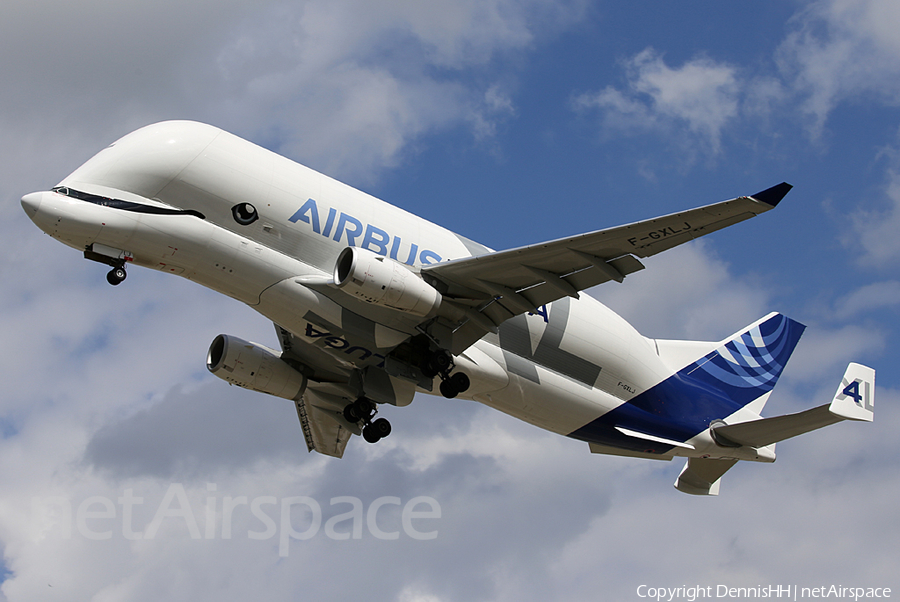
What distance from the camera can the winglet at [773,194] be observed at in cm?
1758

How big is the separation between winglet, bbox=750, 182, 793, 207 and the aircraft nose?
16.4m

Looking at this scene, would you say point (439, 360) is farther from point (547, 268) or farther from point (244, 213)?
point (244, 213)

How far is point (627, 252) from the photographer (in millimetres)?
21312

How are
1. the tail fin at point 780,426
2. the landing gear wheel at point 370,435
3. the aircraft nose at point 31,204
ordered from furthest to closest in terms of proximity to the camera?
the landing gear wheel at point 370,435 → the tail fin at point 780,426 → the aircraft nose at point 31,204

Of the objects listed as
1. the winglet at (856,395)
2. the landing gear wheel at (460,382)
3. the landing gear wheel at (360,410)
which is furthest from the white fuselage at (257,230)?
the winglet at (856,395)

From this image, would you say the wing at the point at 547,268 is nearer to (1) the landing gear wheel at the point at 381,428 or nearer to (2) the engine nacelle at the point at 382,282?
(2) the engine nacelle at the point at 382,282

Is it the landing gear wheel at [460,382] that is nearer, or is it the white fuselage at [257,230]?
the white fuselage at [257,230]

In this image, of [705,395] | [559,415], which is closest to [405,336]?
[559,415]

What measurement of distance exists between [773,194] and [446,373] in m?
10.2

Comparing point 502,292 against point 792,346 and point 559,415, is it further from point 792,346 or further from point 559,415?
point 792,346

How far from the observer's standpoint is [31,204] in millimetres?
21594

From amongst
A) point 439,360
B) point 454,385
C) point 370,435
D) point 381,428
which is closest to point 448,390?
point 454,385

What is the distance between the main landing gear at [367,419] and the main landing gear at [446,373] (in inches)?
156

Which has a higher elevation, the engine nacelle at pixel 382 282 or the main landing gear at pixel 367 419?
the engine nacelle at pixel 382 282
